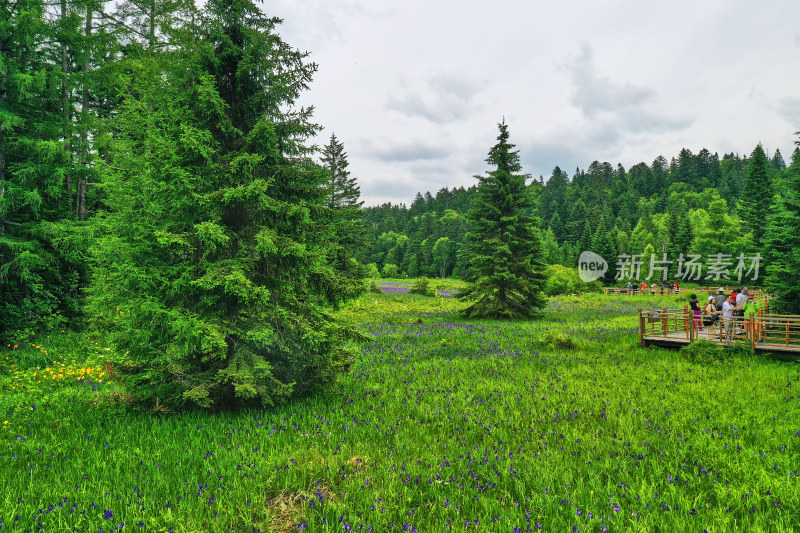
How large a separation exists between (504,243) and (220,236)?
63.3ft

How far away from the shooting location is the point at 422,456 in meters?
5.38

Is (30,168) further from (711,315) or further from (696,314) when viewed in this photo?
(711,315)

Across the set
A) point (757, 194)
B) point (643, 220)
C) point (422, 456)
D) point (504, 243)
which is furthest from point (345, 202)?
point (643, 220)

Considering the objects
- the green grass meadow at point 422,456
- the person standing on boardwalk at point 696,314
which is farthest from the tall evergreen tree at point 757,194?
the green grass meadow at point 422,456

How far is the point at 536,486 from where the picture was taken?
4664 millimetres

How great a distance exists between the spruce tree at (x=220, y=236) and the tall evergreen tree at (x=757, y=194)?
6790cm

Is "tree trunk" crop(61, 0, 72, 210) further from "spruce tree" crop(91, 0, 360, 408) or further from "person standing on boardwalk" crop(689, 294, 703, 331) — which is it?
"person standing on boardwalk" crop(689, 294, 703, 331)

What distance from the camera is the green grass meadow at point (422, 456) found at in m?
4.04

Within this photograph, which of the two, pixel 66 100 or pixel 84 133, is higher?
pixel 66 100

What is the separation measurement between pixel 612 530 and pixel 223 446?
5.18m

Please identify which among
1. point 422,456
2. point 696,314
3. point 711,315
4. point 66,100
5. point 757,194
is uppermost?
point 757,194

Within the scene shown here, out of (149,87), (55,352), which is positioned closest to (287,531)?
(149,87)


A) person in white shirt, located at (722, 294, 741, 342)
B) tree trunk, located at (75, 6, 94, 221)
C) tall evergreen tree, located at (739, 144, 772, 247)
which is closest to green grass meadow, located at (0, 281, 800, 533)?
person in white shirt, located at (722, 294, 741, 342)

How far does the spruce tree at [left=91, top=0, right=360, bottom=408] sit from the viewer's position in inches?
257
